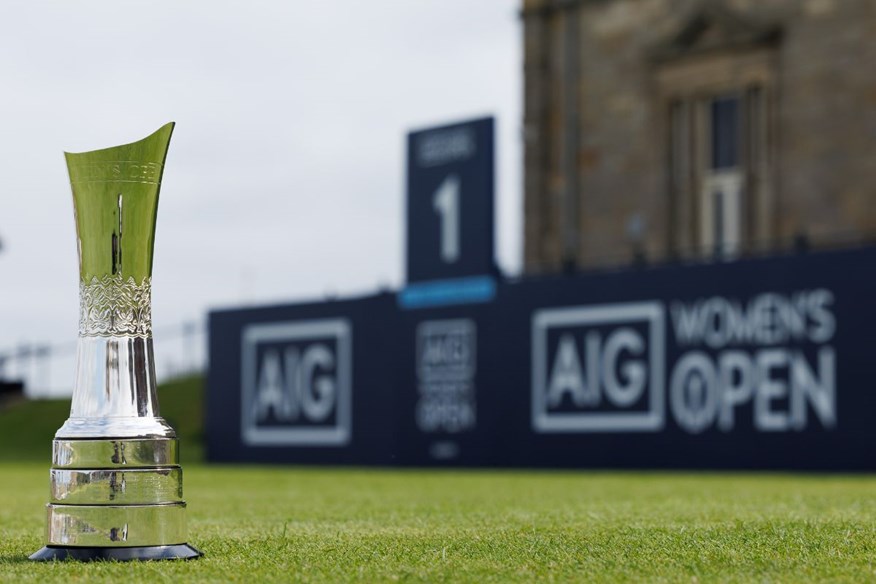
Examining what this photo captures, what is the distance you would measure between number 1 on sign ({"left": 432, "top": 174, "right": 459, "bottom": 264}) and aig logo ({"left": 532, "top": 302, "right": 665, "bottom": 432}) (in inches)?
80.8

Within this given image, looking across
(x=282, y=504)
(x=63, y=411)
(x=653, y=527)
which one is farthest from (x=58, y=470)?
(x=63, y=411)

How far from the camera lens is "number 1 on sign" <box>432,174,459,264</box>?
2166cm

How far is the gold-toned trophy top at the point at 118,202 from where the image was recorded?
19.4 feet

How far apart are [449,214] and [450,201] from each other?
0.19 m

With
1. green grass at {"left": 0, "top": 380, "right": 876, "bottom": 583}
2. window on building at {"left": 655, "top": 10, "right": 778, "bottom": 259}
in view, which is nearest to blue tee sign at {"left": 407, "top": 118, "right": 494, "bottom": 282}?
window on building at {"left": 655, "top": 10, "right": 778, "bottom": 259}

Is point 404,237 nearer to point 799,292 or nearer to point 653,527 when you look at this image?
point 799,292

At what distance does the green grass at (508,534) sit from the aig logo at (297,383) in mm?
8701

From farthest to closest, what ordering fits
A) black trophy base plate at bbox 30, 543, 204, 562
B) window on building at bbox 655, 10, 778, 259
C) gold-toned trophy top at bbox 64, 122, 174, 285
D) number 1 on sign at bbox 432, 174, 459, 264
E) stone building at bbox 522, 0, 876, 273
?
window on building at bbox 655, 10, 778, 259 < stone building at bbox 522, 0, 876, 273 < number 1 on sign at bbox 432, 174, 459, 264 < gold-toned trophy top at bbox 64, 122, 174, 285 < black trophy base plate at bbox 30, 543, 204, 562

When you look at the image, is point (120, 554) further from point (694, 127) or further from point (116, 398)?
point (694, 127)

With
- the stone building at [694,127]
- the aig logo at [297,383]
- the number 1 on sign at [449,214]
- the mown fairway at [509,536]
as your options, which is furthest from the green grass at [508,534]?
the stone building at [694,127]

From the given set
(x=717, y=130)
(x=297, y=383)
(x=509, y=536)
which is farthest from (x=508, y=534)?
(x=717, y=130)

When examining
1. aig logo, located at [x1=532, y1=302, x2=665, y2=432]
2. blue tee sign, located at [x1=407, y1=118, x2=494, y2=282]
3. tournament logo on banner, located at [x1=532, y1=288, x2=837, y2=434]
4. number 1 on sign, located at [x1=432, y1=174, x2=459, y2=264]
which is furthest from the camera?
number 1 on sign, located at [x1=432, y1=174, x2=459, y2=264]

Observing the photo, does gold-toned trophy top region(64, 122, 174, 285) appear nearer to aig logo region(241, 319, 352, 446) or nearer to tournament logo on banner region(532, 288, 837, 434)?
tournament logo on banner region(532, 288, 837, 434)

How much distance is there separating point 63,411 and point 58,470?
27.6 m
